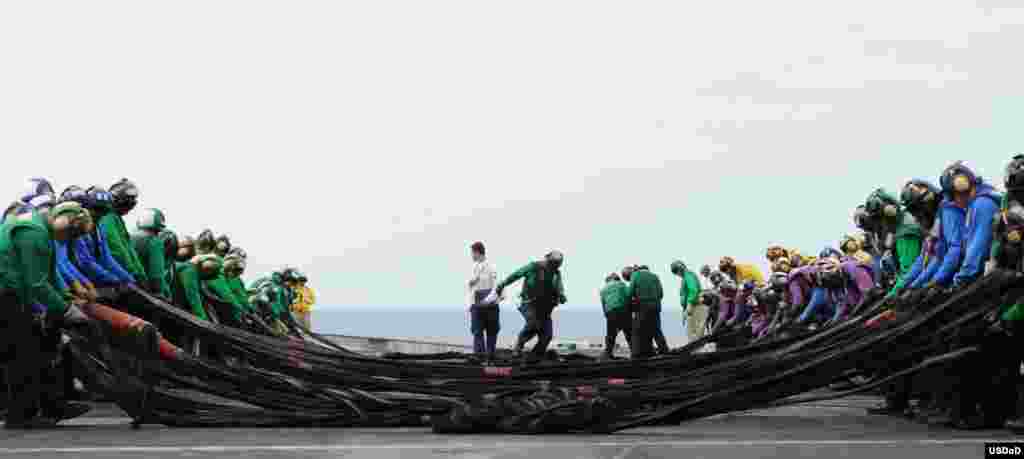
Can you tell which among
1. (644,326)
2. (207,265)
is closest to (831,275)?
(644,326)

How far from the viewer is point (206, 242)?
20.9 m

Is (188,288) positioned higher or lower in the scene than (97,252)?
lower

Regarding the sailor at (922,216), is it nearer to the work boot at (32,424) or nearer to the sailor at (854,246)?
the sailor at (854,246)

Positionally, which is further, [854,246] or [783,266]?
[783,266]

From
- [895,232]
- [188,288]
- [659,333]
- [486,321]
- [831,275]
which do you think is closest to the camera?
[895,232]

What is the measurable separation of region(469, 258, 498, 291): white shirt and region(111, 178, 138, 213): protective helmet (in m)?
8.35

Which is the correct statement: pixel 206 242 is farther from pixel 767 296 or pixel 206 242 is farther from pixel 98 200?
pixel 767 296

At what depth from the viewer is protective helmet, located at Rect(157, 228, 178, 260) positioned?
56.3ft

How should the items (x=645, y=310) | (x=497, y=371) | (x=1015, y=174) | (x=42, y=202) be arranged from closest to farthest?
(x=1015, y=174), (x=42, y=202), (x=497, y=371), (x=645, y=310)

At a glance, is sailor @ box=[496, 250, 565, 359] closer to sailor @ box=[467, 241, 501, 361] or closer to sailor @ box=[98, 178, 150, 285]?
sailor @ box=[467, 241, 501, 361]

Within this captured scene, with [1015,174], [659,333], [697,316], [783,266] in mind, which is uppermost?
[783,266]

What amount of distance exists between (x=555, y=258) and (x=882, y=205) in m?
7.98

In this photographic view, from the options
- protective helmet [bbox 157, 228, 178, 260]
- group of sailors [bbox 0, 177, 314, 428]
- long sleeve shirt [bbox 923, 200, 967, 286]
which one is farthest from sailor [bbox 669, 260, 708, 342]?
long sleeve shirt [bbox 923, 200, 967, 286]

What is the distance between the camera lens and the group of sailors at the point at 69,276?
40.4 feet
